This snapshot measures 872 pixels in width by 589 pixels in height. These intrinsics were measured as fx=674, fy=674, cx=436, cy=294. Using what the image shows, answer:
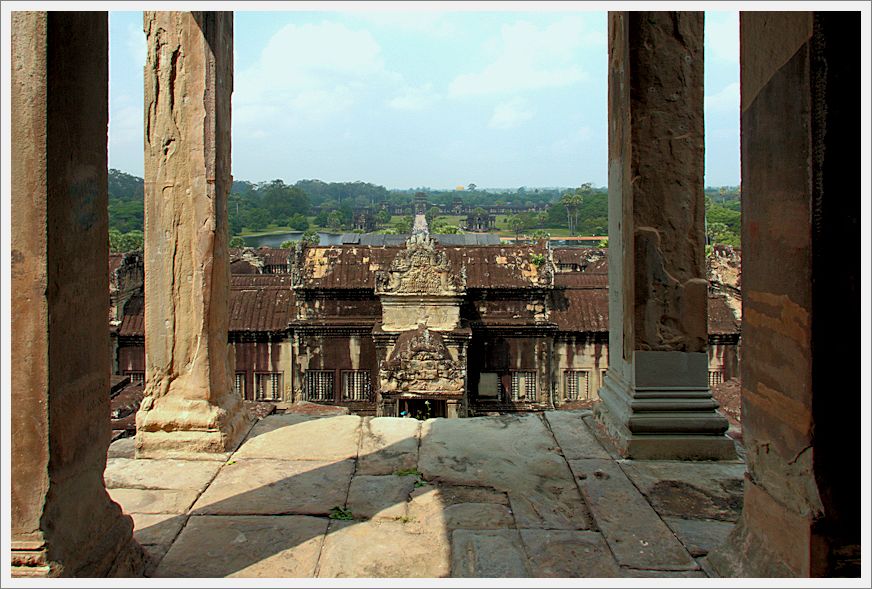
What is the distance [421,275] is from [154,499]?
42.7 ft

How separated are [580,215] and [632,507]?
123500 mm

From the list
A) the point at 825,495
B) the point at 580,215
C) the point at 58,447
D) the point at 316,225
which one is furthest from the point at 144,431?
the point at 316,225

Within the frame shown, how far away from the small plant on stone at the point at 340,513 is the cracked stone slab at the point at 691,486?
71.1 inches

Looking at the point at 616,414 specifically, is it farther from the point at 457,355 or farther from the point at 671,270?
the point at 457,355

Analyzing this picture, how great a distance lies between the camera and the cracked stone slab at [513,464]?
3994 mm

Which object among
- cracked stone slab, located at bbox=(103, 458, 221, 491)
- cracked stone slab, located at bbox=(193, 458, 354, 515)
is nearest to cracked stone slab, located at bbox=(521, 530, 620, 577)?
cracked stone slab, located at bbox=(193, 458, 354, 515)

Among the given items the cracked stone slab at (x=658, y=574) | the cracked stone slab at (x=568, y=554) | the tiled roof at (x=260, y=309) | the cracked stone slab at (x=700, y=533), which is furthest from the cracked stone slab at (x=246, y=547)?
the tiled roof at (x=260, y=309)

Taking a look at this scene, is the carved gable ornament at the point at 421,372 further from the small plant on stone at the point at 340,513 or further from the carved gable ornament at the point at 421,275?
the small plant on stone at the point at 340,513

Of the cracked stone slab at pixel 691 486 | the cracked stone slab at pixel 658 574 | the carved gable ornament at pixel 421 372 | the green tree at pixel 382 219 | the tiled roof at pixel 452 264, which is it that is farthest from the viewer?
the green tree at pixel 382 219

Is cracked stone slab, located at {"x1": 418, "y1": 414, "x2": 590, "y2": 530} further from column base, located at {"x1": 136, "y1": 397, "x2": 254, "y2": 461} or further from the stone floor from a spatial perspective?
column base, located at {"x1": 136, "y1": 397, "x2": 254, "y2": 461}

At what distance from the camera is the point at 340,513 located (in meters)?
3.93

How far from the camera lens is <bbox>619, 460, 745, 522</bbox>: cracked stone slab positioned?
3938mm

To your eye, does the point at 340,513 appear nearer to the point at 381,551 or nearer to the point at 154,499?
the point at 381,551

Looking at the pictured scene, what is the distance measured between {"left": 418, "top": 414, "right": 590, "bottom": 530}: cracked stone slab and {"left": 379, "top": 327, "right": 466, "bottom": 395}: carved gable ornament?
8.65 metres
